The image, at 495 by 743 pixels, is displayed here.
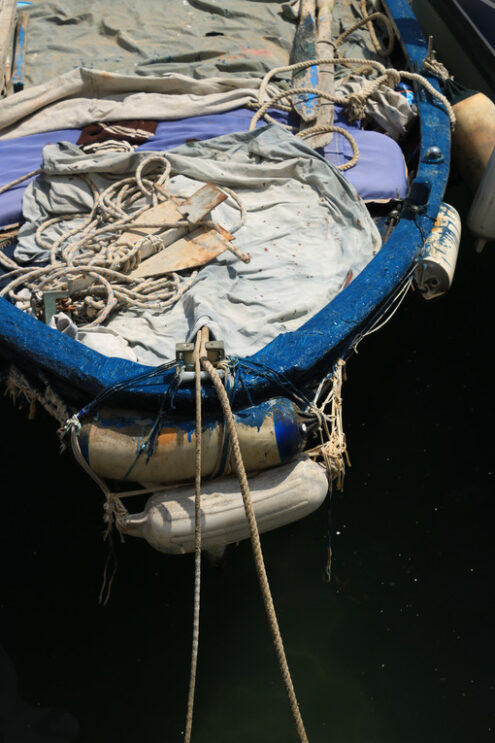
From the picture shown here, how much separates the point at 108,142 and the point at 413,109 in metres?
1.80

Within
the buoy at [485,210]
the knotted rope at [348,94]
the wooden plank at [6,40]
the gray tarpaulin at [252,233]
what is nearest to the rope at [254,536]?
the gray tarpaulin at [252,233]

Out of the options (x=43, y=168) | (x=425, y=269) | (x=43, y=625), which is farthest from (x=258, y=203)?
(x=43, y=625)

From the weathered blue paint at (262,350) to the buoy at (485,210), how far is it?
33.2 inches

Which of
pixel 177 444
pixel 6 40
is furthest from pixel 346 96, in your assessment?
pixel 177 444

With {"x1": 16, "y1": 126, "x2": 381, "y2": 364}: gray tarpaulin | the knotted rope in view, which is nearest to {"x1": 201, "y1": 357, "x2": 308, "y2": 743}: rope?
{"x1": 16, "y1": 126, "x2": 381, "y2": 364}: gray tarpaulin

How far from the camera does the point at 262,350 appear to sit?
8.55 feet

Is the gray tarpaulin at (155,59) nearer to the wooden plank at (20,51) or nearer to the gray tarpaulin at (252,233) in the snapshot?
the wooden plank at (20,51)

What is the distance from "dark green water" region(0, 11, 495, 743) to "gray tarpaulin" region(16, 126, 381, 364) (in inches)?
32.7

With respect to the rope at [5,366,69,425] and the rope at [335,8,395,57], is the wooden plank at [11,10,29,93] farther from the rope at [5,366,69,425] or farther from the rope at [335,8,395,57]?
the rope at [5,366,69,425]

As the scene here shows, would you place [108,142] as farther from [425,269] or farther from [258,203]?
[425,269]

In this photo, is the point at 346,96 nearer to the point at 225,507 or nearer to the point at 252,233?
the point at 252,233

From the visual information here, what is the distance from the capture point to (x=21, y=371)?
9.19 feet

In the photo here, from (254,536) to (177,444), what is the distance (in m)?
0.41

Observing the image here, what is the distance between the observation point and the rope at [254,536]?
2.07 m
